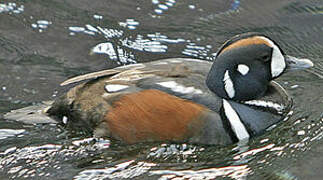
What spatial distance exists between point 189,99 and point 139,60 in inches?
69.5

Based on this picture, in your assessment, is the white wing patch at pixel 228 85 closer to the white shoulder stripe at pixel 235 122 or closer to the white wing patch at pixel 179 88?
the white shoulder stripe at pixel 235 122

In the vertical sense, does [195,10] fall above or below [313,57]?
above

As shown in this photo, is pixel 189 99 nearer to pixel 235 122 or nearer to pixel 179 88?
pixel 179 88

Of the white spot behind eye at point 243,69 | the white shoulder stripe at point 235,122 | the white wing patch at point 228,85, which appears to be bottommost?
the white shoulder stripe at point 235,122

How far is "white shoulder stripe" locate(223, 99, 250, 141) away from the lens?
5941mm

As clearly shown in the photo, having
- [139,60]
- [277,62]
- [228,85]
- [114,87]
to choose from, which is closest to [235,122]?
[228,85]

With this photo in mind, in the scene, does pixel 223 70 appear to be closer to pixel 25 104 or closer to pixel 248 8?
pixel 25 104

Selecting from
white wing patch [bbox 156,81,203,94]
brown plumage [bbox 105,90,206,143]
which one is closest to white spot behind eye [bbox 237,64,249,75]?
white wing patch [bbox 156,81,203,94]

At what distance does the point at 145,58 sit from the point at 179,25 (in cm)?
80

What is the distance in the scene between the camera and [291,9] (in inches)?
328

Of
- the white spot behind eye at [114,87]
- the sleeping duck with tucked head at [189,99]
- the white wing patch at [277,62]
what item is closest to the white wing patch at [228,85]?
the sleeping duck with tucked head at [189,99]

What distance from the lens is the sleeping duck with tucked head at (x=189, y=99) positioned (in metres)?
5.86

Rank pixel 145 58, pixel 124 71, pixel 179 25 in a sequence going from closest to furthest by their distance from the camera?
pixel 124 71 → pixel 145 58 → pixel 179 25

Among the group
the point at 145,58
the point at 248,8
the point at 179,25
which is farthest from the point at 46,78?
the point at 248,8
